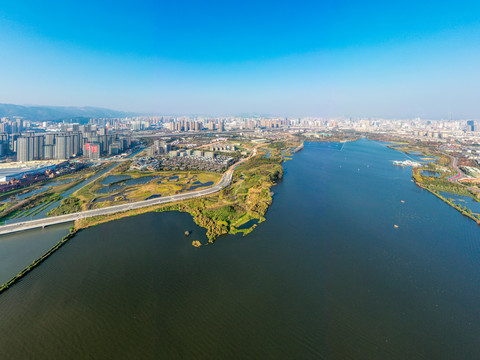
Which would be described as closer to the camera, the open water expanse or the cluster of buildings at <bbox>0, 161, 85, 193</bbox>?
the open water expanse

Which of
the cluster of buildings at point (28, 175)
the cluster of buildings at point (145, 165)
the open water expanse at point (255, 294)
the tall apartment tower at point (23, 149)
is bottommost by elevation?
the open water expanse at point (255, 294)

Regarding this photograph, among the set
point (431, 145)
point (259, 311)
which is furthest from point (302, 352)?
point (431, 145)

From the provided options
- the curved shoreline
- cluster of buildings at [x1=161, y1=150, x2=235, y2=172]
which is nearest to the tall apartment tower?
cluster of buildings at [x1=161, y1=150, x2=235, y2=172]

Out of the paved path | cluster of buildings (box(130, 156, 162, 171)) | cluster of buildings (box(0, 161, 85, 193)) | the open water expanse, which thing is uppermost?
cluster of buildings (box(130, 156, 162, 171))

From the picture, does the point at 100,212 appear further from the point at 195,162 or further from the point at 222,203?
the point at 195,162

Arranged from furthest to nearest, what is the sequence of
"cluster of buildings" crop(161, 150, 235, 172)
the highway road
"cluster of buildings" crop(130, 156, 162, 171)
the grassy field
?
"cluster of buildings" crop(161, 150, 235, 172), "cluster of buildings" crop(130, 156, 162, 171), the grassy field, the highway road

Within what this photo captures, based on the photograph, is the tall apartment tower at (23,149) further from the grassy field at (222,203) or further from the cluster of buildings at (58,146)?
the grassy field at (222,203)

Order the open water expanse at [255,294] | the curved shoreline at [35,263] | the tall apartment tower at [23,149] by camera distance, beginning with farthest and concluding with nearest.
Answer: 1. the tall apartment tower at [23,149]
2. the curved shoreline at [35,263]
3. the open water expanse at [255,294]

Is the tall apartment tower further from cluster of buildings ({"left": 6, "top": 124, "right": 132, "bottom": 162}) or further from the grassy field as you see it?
the grassy field

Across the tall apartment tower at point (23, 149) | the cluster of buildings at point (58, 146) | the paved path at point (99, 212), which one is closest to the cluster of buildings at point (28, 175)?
the tall apartment tower at point (23, 149)
